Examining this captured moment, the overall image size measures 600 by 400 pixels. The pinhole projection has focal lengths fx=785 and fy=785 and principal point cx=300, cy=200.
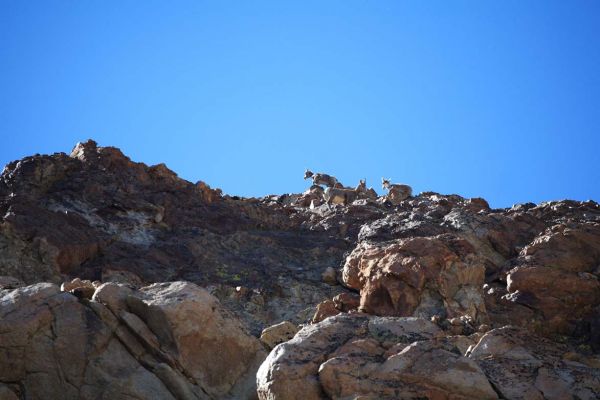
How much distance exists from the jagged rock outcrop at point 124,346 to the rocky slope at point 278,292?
0.03 meters

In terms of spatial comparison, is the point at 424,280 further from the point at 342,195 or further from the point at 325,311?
the point at 342,195

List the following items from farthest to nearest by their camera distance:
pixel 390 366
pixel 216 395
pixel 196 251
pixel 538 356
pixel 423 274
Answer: pixel 196 251 → pixel 423 274 → pixel 216 395 → pixel 538 356 → pixel 390 366

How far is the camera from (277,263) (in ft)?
88.3

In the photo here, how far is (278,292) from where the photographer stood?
24.2 metres

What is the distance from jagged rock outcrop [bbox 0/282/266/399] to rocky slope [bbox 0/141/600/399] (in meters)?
0.03

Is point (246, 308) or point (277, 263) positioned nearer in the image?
point (246, 308)

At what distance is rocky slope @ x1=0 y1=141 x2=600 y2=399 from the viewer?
11227 millimetres

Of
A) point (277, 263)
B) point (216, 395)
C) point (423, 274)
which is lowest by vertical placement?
Result: point (216, 395)

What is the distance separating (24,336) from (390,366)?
5714 millimetres

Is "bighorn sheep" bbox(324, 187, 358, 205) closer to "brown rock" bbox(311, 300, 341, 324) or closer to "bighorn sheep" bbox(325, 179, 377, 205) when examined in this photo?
"bighorn sheep" bbox(325, 179, 377, 205)

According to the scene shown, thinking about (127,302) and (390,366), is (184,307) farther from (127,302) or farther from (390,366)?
(390,366)

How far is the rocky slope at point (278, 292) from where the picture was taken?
36.8ft

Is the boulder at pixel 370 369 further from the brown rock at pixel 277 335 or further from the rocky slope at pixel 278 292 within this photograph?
the brown rock at pixel 277 335

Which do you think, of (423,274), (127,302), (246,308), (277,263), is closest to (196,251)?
(277,263)
